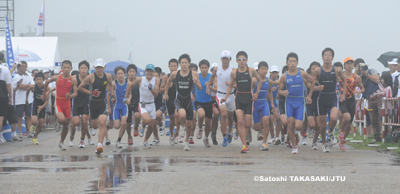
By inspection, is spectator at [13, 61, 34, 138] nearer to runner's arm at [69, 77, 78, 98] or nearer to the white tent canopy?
runner's arm at [69, 77, 78, 98]

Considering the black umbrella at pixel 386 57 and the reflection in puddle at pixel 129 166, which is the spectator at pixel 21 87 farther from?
the black umbrella at pixel 386 57

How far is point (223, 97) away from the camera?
13.7 metres

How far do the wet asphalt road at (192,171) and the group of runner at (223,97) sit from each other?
2.77ft

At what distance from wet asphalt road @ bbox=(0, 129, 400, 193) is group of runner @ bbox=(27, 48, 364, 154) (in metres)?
0.84

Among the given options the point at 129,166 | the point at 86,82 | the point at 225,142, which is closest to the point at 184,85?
the point at 225,142

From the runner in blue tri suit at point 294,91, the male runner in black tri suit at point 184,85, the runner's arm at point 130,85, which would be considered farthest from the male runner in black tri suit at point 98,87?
the runner in blue tri suit at point 294,91

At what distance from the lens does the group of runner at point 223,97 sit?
12117 mm

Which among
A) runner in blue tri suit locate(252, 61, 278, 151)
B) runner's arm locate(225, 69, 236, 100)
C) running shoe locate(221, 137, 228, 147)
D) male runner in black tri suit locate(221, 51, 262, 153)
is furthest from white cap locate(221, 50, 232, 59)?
running shoe locate(221, 137, 228, 147)

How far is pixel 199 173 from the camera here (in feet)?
26.3

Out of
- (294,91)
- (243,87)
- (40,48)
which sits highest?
(40,48)

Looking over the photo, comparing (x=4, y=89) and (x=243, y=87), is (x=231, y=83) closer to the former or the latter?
(x=243, y=87)

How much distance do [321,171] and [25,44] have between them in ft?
94.5

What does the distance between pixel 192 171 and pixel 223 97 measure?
559 centimetres

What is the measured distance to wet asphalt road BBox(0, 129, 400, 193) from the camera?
21.6ft
